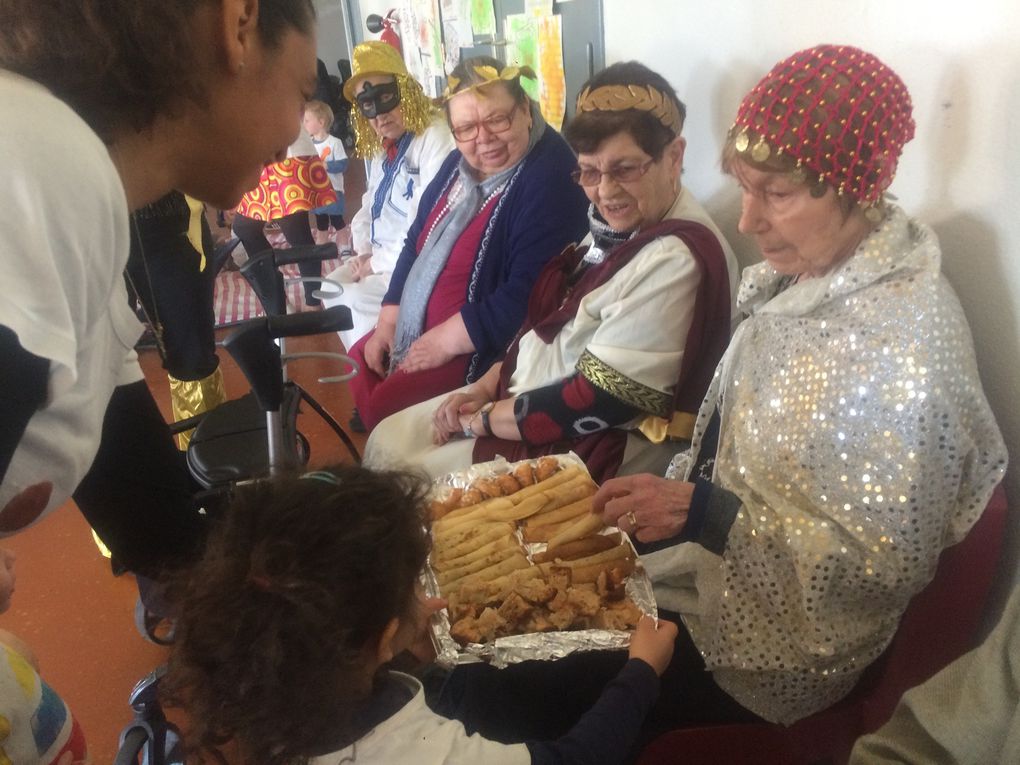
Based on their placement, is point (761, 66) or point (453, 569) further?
point (761, 66)

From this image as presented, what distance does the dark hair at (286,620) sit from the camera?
2.47 ft

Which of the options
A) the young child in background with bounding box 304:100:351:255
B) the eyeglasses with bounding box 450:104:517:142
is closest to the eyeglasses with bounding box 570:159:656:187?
the eyeglasses with bounding box 450:104:517:142

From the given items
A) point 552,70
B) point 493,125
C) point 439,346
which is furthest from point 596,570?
point 552,70

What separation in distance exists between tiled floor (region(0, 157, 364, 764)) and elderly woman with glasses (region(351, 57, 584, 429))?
0.37 meters

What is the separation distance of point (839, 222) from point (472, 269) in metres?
1.16

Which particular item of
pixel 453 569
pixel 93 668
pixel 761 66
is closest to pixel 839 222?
pixel 761 66

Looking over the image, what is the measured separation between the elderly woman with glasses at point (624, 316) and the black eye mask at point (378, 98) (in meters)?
1.24

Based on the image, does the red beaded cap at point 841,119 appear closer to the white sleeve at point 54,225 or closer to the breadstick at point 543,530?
the breadstick at point 543,530

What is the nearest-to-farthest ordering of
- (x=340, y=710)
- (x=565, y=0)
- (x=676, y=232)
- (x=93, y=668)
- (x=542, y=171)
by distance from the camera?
(x=340, y=710) < (x=676, y=232) < (x=93, y=668) < (x=542, y=171) < (x=565, y=0)

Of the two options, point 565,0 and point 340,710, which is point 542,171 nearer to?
point 565,0

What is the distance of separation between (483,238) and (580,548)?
107 centimetres

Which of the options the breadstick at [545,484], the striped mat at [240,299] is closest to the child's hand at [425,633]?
the breadstick at [545,484]

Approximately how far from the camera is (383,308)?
2.29 metres

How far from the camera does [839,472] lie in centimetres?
96
